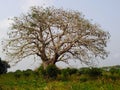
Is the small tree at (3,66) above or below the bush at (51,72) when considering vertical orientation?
above

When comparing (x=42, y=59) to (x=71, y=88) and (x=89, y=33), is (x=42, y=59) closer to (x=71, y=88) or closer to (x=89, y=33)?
(x=89, y=33)

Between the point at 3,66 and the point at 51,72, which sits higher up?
the point at 3,66

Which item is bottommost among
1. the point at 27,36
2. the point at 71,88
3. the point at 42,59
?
the point at 71,88

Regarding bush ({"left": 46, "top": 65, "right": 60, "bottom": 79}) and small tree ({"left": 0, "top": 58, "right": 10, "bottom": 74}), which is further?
small tree ({"left": 0, "top": 58, "right": 10, "bottom": 74})

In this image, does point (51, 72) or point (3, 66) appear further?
point (3, 66)

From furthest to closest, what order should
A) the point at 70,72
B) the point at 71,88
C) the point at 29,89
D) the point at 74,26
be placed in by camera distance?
the point at 74,26 → the point at 70,72 → the point at 29,89 → the point at 71,88

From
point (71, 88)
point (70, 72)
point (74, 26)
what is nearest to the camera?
point (71, 88)

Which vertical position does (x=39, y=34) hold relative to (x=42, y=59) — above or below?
above

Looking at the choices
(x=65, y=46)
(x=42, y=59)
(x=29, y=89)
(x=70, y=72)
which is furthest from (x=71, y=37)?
(x=29, y=89)

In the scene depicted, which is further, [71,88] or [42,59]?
[42,59]

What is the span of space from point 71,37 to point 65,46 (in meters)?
1.24

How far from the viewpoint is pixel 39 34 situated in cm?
4038

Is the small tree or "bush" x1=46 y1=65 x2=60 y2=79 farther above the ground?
the small tree

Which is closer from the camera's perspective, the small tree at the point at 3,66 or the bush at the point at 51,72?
the bush at the point at 51,72
